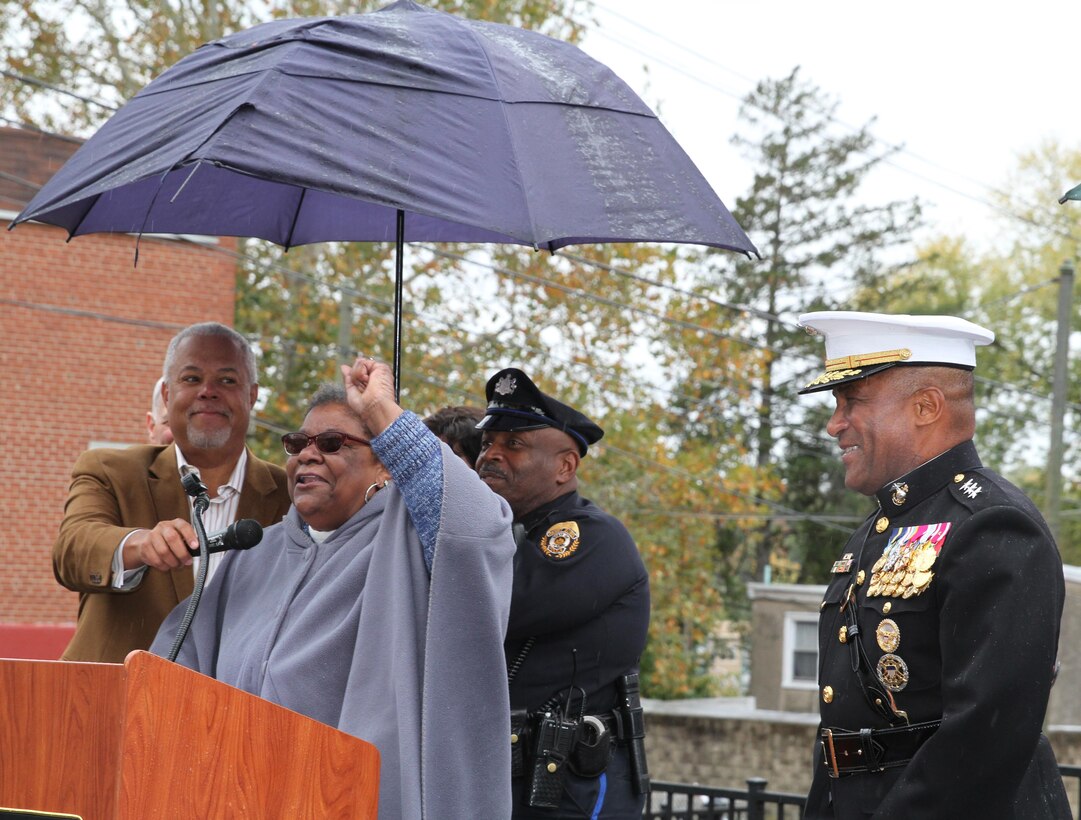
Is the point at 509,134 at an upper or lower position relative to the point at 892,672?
upper

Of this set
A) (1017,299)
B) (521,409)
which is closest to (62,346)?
(521,409)

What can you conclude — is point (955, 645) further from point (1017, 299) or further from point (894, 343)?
point (1017, 299)

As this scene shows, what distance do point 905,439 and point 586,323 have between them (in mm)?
19535

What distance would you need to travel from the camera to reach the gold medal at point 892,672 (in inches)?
118

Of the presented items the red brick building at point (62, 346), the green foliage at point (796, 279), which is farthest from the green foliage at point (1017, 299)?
the red brick building at point (62, 346)

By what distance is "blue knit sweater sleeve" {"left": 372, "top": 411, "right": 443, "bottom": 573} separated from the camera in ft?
10.0

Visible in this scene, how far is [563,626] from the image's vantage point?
3982mm

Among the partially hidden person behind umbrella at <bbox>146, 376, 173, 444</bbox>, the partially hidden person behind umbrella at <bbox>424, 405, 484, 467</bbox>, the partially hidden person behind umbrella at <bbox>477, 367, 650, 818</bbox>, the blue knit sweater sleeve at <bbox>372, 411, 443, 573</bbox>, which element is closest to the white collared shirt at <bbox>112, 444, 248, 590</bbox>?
the partially hidden person behind umbrella at <bbox>146, 376, 173, 444</bbox>

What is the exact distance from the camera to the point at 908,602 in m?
3.02

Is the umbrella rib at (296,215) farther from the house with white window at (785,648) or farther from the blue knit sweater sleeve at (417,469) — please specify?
the house with white window at (785,648)

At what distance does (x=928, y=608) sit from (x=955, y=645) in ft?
0.48

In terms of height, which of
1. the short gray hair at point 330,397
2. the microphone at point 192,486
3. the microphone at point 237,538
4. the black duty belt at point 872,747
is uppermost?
the short gray hair at point 330,397

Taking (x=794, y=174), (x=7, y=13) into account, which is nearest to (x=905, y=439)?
(x=7, y=13)

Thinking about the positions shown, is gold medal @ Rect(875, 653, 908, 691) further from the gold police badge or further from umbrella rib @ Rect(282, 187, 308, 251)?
umbrella rib @ Rect(282, 187, 308, 251)
